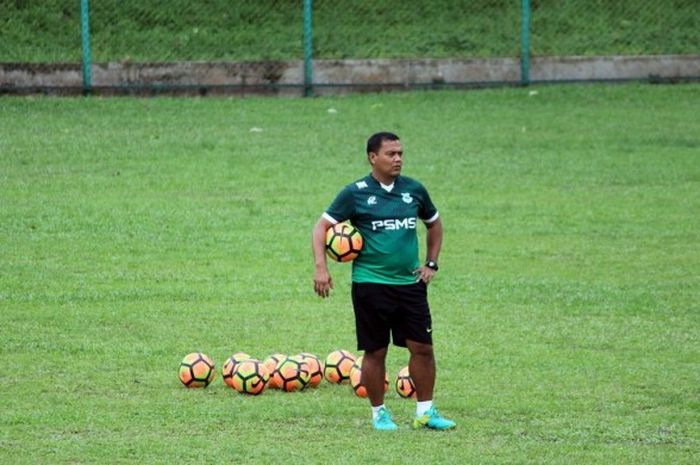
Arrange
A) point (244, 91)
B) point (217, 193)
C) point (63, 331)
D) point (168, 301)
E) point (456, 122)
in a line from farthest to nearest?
point (244, 91) < point (456, 122) < point (217, 193) < point (168, 301) < point (63, 331)

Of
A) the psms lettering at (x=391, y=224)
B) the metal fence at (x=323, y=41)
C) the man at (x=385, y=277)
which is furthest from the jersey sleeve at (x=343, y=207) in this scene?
the metal fence at (x=323, y=41)

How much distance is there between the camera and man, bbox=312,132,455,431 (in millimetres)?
9320

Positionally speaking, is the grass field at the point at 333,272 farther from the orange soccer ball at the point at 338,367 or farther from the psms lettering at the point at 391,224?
the psms lettering at the point at 391,224

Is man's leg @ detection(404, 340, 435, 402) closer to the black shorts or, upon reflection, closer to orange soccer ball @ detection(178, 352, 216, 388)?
the black shorts

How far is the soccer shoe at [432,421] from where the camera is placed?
9289 mm

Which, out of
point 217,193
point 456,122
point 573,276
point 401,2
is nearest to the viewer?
point 573,276

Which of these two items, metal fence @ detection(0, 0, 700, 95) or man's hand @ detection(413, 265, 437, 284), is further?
metal fence @ detection(0, 0, 700, 95)

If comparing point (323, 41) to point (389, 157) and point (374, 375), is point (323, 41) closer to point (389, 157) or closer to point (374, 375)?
point (389, 157)

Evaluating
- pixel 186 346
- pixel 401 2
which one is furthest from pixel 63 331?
pixel 401 2

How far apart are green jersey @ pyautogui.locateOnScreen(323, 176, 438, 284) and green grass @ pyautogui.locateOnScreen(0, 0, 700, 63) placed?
15.6m

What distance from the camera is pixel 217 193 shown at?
61.9 ft

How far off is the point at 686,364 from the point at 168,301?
4.89 meters

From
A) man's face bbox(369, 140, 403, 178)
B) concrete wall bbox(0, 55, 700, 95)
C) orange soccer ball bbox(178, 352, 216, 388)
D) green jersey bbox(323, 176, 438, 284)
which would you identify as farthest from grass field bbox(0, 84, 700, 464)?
man's face bbox(369, 140, 403, 178)

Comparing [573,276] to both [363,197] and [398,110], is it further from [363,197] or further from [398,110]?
[398,110]
